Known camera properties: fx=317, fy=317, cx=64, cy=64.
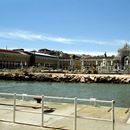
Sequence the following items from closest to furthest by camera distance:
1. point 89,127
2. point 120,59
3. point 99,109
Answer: point 89,127, point 99,109, point 120,59

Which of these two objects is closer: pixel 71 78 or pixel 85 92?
pixel 85 92

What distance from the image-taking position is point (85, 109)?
17219 mm

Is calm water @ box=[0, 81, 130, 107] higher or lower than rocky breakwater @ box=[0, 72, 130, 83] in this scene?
lower

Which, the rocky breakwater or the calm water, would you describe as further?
the rocky breakwater

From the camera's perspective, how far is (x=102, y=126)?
12359 millimetres

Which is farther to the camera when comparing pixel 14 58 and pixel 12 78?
pixel 14 58

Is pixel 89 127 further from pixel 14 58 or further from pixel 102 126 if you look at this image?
pixel 14 58

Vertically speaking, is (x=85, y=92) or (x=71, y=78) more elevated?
(x=71, y=78)

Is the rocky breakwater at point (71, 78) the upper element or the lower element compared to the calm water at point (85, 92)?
upper

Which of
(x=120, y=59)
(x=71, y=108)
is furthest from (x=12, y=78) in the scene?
(x=71, y=108)

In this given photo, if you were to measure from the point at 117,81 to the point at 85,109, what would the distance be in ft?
247

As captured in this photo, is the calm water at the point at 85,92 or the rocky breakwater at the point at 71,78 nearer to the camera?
the calm water at the point at 85,92

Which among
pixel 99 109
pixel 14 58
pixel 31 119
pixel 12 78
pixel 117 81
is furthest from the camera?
pixel 14 58

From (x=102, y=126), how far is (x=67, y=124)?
1.47 m
